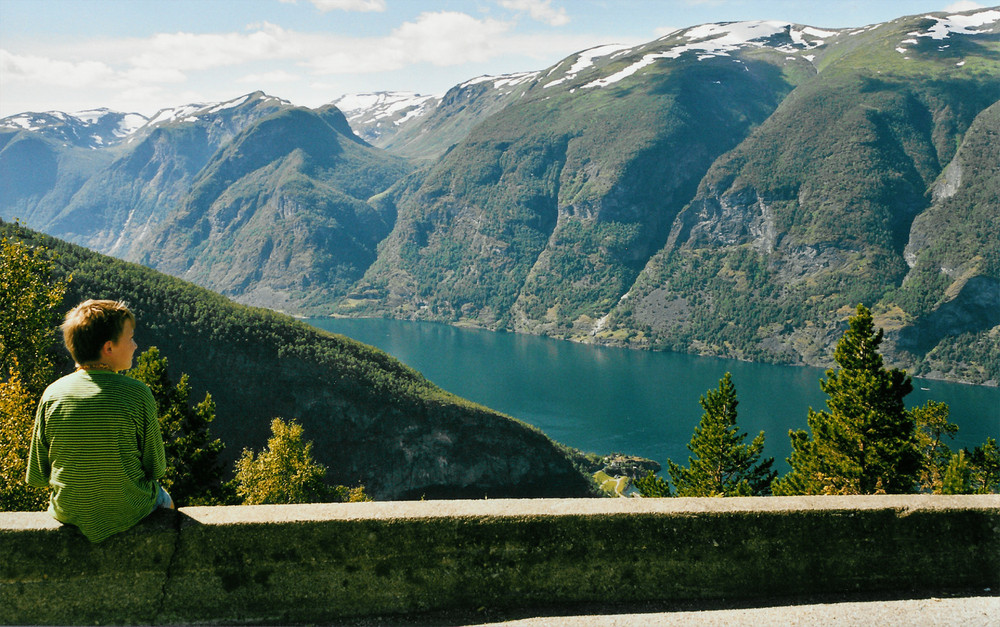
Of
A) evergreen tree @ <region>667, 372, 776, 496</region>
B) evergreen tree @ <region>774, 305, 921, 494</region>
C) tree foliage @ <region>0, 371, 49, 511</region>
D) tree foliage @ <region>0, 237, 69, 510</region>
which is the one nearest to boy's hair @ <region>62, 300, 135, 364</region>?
tree foliage @ <region>0, 371, 49, 511</region>

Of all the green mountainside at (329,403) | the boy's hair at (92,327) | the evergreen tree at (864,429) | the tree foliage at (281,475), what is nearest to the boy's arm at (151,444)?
the boy's hair at (92,327)

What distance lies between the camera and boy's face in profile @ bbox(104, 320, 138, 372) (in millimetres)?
6254

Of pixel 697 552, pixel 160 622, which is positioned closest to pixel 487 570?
pixel 697 552

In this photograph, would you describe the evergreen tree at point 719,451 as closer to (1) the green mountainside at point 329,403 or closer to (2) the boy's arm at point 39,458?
(2) the boy's arm at point 39,458

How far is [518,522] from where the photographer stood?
316 inches

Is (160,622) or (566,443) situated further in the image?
(566,443)

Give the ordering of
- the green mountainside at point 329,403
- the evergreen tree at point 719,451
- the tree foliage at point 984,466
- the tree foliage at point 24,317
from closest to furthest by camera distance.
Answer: the tree foliage at point 24,317 → the evergreen tree at point 719,451 → the tree foliage at point 984,466 → the green mountainside at point 329,403

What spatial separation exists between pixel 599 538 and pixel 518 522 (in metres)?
1.07

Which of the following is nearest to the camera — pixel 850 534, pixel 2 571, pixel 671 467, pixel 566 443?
pixel 2 571

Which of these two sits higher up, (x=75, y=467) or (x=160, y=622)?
(x=75, y=467)

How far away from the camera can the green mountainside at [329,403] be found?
336 ft

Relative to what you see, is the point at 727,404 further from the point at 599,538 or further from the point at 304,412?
the point at 304,412

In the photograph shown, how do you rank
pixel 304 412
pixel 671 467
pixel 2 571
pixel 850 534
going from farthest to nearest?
pixel 304 412
pixel 671 467
pixel 850 534
pixel 2 571

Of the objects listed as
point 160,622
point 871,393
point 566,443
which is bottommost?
point 566,443
